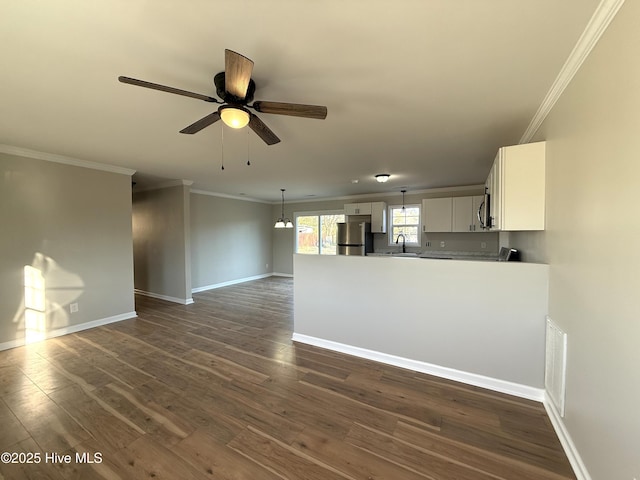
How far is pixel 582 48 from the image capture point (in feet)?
4.96

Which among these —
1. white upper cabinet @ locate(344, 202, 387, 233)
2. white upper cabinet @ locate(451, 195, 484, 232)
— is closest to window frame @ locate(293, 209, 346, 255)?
white upper cabinet @ locate(344, 202, 387, 233)

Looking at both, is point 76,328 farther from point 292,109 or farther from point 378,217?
point 378,217

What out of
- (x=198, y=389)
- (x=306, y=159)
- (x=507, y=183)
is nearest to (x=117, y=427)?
(x=198, y=389)

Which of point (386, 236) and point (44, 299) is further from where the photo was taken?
point (386, 236)

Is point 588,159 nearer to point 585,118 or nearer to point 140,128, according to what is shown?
point 585,118

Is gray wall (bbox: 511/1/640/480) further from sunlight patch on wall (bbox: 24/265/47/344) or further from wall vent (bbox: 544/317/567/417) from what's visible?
sunlight patch on wall (bbox: 24/265/47/344)

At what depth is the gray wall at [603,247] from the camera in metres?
1.16

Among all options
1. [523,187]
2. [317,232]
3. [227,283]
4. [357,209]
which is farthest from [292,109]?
[317,232]

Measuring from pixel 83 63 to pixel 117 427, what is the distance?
2542mm

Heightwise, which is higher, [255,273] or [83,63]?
[83,63]

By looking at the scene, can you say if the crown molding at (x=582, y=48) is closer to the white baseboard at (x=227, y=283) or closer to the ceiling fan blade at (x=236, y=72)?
the ceiling fan blade at (x=236, y=72)

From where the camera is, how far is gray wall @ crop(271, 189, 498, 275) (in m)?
5.86

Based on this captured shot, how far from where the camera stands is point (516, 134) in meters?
2.90

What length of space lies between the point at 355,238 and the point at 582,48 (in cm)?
529
